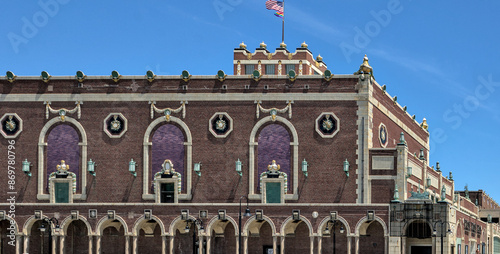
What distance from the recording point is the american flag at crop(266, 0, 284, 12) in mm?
117562

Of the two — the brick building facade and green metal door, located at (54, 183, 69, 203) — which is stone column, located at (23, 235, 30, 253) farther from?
green metal door, located at (54, 183, 69, 203)

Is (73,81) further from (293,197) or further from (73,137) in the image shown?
(293,197)

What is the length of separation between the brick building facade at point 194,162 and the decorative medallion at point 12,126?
0.33 ft

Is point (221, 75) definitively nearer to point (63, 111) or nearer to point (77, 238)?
point (63, 111)

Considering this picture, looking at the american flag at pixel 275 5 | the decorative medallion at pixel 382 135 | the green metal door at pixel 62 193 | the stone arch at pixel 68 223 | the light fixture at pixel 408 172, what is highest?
the american flag at pixel 275 5

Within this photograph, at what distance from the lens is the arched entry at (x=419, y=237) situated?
100125 millimetres

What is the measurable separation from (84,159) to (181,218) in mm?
12163

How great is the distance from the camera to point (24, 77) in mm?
107750

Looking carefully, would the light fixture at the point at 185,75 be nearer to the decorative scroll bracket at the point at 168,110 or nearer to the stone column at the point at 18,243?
the decorative scroll bracket at the point at 168,110

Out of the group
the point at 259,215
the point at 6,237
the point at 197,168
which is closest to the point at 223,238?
the point at 259,215

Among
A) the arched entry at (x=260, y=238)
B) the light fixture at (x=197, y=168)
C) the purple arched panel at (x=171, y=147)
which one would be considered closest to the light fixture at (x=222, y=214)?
the arched entry at (x=260, y=238)

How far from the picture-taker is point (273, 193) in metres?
104

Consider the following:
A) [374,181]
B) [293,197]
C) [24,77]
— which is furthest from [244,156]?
[24,77]

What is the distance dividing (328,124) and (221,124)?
34.6 ft
